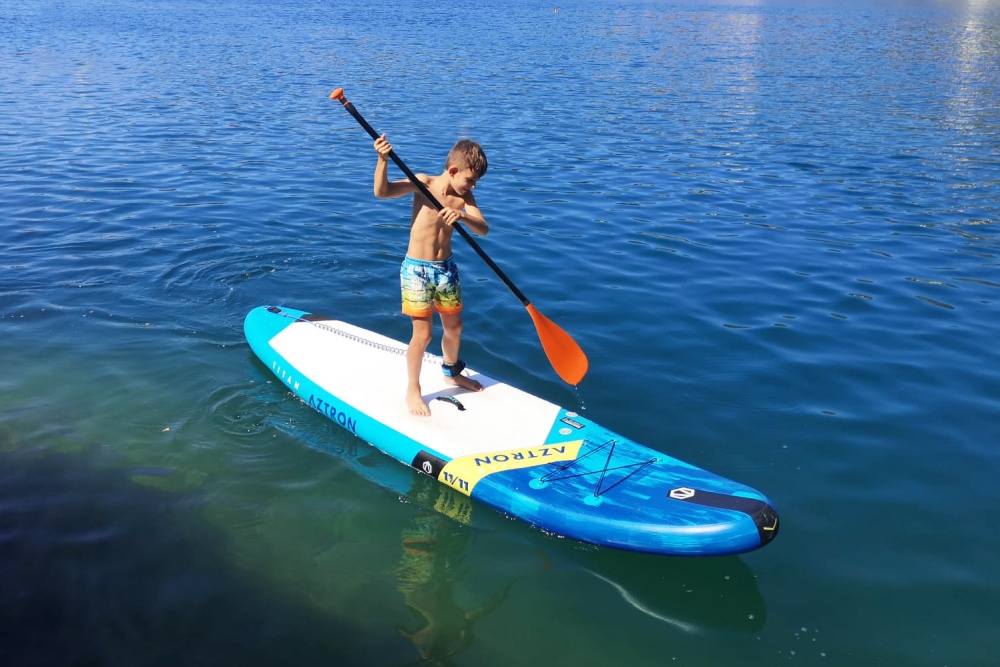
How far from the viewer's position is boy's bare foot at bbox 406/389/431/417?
6.38 meters

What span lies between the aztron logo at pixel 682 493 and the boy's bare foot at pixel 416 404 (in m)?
1.99

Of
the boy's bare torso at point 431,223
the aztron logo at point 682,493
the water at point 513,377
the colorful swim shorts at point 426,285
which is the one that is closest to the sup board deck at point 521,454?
the aztron logo at point 682,493

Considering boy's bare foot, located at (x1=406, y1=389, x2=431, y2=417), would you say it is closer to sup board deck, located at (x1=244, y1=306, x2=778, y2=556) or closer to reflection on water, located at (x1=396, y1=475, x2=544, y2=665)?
sup board deck, located at (x1=244, y1=306, x2=778, y2=556)

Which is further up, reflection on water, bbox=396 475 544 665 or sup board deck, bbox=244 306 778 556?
sup board deck, bbox=244 306 778 556

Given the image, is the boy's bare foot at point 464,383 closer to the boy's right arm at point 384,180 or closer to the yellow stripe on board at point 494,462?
the yellow stripe on board at point 494,462

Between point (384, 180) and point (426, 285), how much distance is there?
848 mm

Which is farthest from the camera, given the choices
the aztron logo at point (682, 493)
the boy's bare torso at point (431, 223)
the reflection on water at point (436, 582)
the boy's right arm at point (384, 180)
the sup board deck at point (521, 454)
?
the boy's bare torso at point (431, 223)

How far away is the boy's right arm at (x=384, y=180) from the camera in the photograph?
5.65m

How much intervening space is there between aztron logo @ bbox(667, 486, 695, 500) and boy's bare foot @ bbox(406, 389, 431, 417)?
1.99 metres

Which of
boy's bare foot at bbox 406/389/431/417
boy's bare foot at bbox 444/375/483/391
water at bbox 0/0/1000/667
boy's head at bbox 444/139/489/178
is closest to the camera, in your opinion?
water at bbox 0/0/1000/667

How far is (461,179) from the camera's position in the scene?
595 cm

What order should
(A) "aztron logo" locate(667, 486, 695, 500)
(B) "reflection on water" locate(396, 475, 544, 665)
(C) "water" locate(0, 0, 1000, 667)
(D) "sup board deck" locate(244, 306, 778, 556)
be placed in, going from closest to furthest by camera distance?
1. (B) "reflection on water" locate(396, 475, 544, 665)
2. (C) "water" locate(0, 0, 1000, 667)
3. (D) "sup board deck" locate(244, 306, 778, 556)
4. (A) "aztron logo" locate(667, 486, 695, 500)

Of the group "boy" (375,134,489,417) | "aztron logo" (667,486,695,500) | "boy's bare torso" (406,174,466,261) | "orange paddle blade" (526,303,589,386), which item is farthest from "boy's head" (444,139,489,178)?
"aztron logo" (667,486,695,500)

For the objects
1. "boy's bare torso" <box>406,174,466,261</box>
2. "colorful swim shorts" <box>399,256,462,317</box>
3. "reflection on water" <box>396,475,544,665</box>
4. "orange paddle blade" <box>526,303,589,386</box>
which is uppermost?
"boy's bare torso" <box>406,174,466,261</box>
